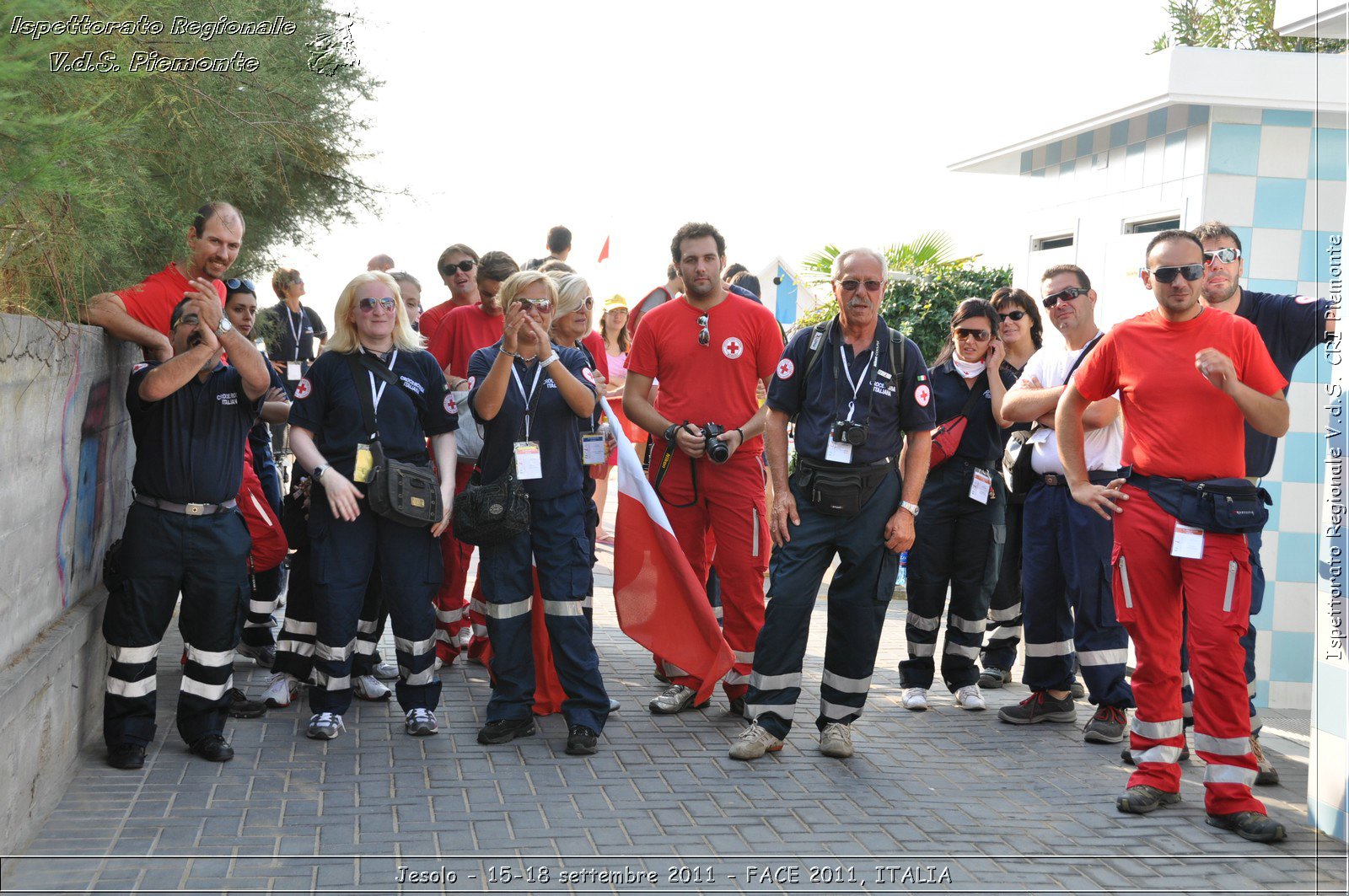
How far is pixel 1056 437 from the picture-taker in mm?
6312

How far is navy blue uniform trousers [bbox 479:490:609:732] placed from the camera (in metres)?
A: 6.01

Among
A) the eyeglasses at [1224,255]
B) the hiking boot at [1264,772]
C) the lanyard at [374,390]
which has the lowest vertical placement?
the hiking boot at [1264,772]

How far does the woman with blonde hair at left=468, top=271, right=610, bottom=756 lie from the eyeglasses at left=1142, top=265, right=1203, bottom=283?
8.88 ft

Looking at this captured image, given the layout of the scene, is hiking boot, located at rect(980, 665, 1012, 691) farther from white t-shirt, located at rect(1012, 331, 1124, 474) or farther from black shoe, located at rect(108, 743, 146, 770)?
black shoe, located at rect(108, 743, 146, 770)

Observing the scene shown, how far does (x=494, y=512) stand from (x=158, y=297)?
1.86 meters

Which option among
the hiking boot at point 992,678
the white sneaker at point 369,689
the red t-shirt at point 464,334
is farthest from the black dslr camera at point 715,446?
the hiking boot at point 992,678

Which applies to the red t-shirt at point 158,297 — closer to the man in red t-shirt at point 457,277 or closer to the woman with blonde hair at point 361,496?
the woman with blonde hair at point 361,496

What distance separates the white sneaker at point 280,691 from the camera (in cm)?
648

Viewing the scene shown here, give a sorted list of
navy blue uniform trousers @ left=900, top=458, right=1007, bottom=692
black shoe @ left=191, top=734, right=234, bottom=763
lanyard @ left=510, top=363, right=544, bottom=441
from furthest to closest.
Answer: navy blue uniform trousers @ left=900, top=458, right=1007, bottom=692 < lanyard @ left=510, top=363, right=544, bottom=441 < black shoe @ left=191, top=734, right=234, bottom=763

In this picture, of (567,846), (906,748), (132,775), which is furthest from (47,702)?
(906,748)

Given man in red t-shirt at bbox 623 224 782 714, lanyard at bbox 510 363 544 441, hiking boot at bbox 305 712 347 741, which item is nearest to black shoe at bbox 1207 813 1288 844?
man in red t-shirt at bbox 623 224 782 714

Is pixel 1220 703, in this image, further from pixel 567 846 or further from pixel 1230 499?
pixel 567 846

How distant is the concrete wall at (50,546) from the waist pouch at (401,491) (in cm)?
132

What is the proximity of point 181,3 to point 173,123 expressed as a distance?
933 millimetres
